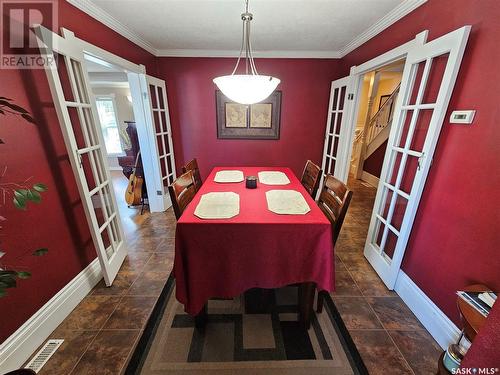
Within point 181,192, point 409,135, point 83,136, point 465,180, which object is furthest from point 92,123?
point 465,180

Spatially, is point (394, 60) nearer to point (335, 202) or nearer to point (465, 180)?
point (465, 180)

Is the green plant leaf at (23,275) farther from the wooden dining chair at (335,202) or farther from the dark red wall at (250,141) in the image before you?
the dark red wall at (250,141)

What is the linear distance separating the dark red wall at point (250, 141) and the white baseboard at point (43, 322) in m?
2.28

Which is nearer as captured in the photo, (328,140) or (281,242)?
(281,242)

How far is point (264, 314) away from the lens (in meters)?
1.55

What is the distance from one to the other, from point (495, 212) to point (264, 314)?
59.1 inches

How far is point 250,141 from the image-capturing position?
11.5 feet

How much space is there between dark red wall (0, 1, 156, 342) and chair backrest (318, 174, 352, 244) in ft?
6.25

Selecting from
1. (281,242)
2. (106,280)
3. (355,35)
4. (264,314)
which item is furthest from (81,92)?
(355,35)

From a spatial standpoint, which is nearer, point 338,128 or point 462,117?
point 462,117

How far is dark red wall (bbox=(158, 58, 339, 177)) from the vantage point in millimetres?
3156

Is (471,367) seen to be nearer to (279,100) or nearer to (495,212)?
(495,212)

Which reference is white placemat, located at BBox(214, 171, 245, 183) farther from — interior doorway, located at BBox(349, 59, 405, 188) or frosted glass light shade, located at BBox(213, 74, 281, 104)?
interior doorway, located at BBox(349, 59, 405, 188)

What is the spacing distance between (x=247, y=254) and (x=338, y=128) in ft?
8.49
